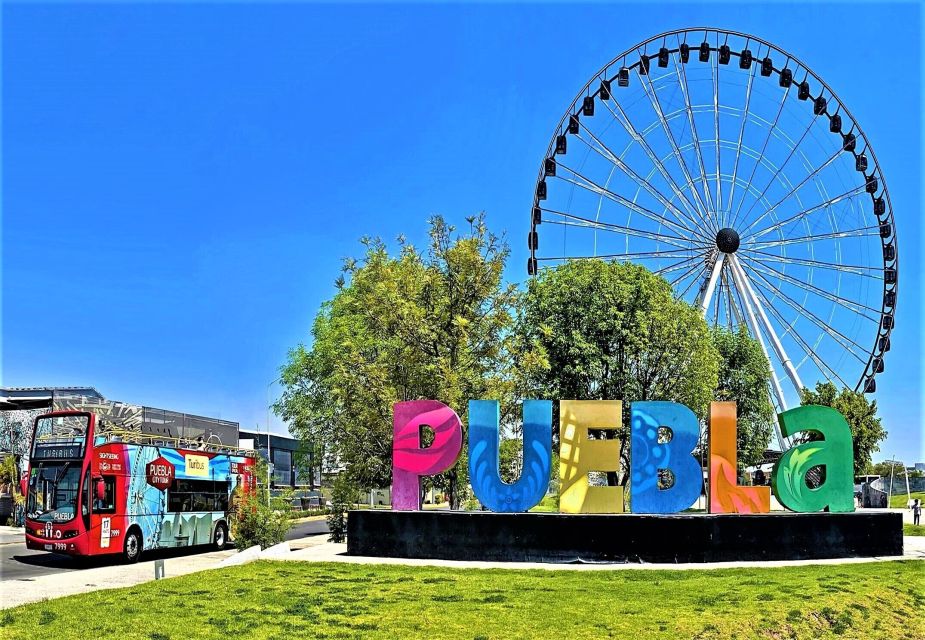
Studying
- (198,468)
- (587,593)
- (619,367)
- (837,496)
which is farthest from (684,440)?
(619,367)

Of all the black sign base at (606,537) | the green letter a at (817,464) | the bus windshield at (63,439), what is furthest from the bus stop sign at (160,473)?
the green letter a at (817,464)

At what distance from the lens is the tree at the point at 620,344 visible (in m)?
43.2

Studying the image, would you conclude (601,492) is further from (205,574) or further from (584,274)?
(584,274)

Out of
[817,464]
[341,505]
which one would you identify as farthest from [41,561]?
[817,464]

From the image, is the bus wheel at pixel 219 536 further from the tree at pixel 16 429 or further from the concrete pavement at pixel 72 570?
the tree at pixel 16 429

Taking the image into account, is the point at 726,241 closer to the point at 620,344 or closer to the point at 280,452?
the point at 620,344

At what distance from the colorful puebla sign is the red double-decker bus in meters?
8.02

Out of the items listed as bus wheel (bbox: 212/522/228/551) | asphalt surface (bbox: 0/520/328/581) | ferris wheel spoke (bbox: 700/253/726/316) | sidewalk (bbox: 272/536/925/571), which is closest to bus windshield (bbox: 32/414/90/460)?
asphalt surface (bbox: 0/520/328/581)

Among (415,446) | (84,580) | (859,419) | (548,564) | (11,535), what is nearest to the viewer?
(84,580)

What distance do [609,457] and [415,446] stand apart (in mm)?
5246

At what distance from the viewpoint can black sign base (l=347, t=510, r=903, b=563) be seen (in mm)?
23188

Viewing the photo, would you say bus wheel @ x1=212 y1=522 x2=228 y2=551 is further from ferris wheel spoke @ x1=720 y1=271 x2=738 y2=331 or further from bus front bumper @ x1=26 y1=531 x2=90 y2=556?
ferris wheel spoke @ x1=720 y1=271 x2=738 y2=331

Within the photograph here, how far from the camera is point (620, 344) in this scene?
1725 inches

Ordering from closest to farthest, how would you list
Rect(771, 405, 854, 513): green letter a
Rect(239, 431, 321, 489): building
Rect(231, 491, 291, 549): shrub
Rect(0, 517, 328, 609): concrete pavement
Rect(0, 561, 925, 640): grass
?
1. Rect(0, 561, 925, 640): grass
2. Rect(0, 517, 328, 609): concrete pavement
3. Rect(771, 405, 854, 513): green letter a
4. Rect(231, 491, 291, 549): shrub
5. Rect(239, 431, 321, 489): building
